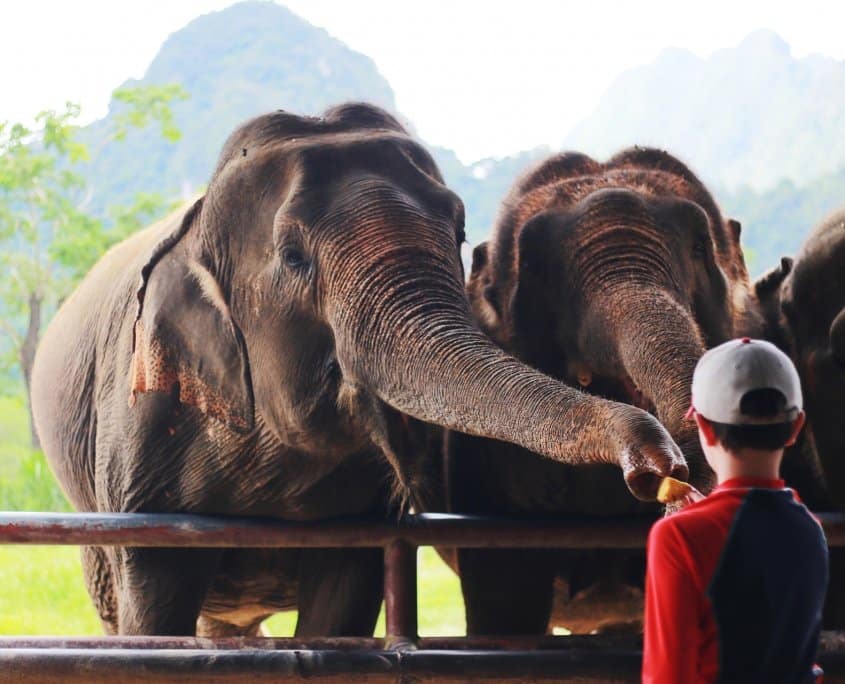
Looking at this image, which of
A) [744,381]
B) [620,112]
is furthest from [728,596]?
[620,112]

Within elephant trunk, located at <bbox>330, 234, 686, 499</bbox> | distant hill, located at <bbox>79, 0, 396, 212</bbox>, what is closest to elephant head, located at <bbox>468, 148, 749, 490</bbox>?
elephant trunk, located at <bbox>330, 234, 686, 499</bbox>

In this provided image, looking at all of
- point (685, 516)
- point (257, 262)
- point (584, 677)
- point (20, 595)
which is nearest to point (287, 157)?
point (257, 262)

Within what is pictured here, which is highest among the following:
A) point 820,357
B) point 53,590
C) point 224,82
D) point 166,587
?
point 820,357

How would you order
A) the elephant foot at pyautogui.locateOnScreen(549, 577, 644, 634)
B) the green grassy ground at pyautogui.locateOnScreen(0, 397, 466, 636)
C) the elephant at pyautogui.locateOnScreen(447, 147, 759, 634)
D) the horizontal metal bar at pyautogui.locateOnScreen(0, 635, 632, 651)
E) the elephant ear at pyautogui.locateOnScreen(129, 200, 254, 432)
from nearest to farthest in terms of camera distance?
the horizontal metal bar at pyautogui.locateOnScreen(0, 635, 632, 651) < the elephant at pyautogui.locateOnScreen(447, 147, 759, 634) < the elephant ear at pyautogui.locateOnScreen(129, 200, 254, 432) < the elephant foot at pyautogui.locateOnScreen(549, 577, 644, 634) < the green grassy ground at pyautogui.locateOnScreen(0, 397, 466, 636)

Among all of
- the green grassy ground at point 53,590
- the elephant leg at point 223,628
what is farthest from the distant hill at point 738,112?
the elephant leg at point 223,628

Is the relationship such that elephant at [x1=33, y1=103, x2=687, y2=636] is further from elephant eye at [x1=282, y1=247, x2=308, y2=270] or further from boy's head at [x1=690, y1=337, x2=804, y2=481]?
boy's head at [x1=690, y1=337, x2=804, y2=481]

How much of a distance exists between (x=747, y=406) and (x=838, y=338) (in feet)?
5.76

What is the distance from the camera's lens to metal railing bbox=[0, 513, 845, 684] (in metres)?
2.98

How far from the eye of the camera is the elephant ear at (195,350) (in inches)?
146

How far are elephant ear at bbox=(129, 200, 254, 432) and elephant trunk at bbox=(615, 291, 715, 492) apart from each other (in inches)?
41.5

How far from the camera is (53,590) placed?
11.6m

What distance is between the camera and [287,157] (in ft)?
11.7

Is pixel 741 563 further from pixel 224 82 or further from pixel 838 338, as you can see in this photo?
pixel 224 82

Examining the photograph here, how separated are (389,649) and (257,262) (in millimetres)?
1123
